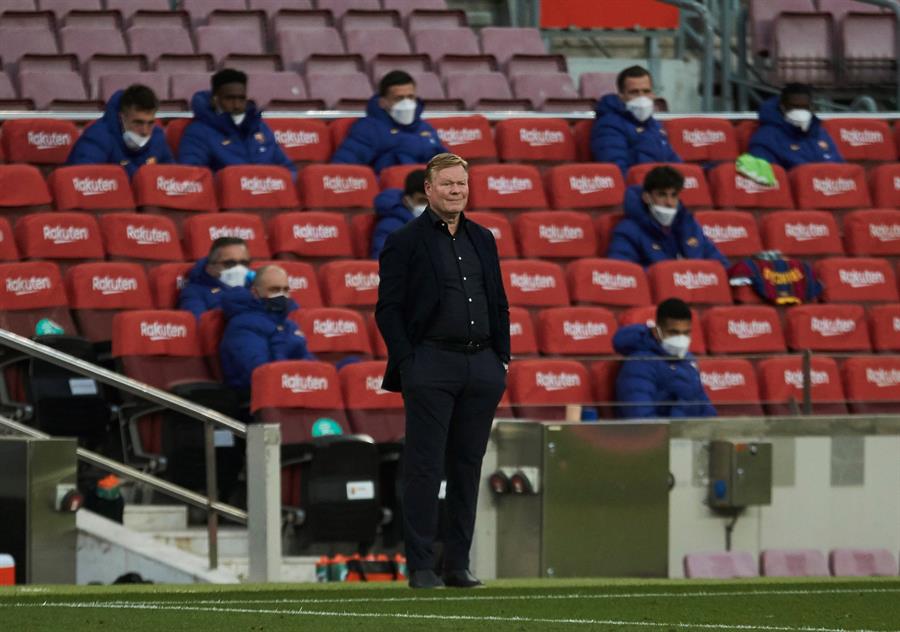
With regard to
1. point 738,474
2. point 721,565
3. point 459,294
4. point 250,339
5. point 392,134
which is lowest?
point 721,565

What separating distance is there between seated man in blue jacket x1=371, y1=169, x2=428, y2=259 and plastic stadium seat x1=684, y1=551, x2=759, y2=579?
8.97ft

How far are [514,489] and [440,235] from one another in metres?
2.79

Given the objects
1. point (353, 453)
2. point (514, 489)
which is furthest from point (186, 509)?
point (514, 489)

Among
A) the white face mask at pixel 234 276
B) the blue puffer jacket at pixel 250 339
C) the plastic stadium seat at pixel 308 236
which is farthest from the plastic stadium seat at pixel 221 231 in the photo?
the blue puffer jacket at pixel 250 339

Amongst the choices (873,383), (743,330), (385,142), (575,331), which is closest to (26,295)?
(385,142)

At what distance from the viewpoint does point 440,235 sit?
691 centimetres

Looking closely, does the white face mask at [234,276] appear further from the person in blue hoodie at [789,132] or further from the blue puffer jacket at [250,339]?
the person in blue hoodie at [789,132]

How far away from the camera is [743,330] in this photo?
38.1 feet

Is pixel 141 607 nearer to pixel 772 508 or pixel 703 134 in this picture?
pixel 772 508

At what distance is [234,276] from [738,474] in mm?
2915

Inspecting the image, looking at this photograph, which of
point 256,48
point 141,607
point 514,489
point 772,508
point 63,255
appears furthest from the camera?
point 256,48

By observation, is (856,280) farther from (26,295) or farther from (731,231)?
(26,295)

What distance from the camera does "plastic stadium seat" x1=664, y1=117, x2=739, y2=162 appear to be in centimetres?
1374

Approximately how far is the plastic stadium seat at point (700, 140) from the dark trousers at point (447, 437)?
277 inches
